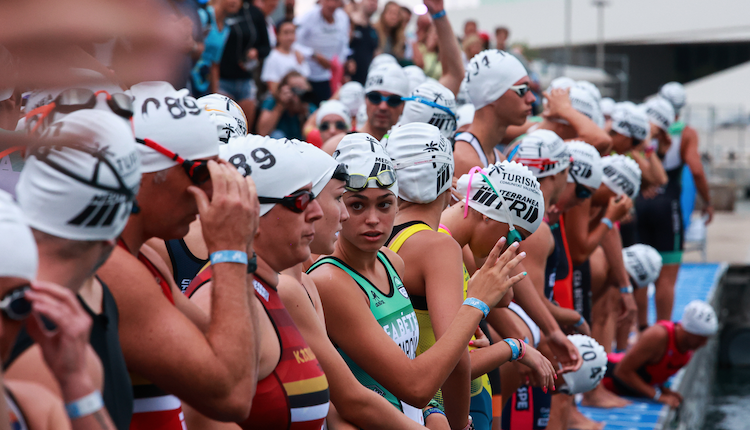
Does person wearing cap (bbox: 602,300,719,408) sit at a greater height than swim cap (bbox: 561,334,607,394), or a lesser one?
lesser

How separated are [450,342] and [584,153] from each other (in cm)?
319

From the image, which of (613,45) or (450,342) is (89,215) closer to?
(450,342)

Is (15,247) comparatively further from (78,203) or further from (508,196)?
(508,196)

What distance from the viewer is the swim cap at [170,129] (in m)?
2.09

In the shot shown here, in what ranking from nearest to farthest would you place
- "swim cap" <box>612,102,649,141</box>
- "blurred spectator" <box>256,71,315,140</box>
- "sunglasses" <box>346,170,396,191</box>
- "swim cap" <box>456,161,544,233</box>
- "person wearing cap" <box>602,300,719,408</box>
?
"sunglasses" <box>346,170,396,191</box> → "swim cap" <box>456,161,544,233</box> → "person wearing cap" <box>602,300,719,408</box> → "swim cap" <box>612,102,649,141</box> → "blurred spectator" <box>256,71,315,140</box>

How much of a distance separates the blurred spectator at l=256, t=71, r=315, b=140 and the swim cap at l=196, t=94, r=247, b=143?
16.4ft

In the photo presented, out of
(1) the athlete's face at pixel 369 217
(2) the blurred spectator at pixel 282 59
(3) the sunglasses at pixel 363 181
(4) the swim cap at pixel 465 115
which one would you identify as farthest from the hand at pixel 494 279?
(2) the blurred spectator at pixel 282 59

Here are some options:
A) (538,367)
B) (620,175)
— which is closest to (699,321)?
(620,175)

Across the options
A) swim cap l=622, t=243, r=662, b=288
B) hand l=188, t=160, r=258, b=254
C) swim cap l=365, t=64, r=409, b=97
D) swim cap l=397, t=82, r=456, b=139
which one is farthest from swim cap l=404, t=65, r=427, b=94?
hand l=188, t=160, r=258, b=254

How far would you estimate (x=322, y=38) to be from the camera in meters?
11.1

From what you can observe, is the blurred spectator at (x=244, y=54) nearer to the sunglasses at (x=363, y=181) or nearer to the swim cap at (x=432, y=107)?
the swim cap at (x=432, y=107)

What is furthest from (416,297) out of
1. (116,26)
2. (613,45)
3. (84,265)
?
(613,45)

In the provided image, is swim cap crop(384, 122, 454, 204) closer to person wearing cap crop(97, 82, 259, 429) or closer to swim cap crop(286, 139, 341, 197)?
swim cap crop(286, 139, 341, 197)

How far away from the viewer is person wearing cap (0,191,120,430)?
135cm
